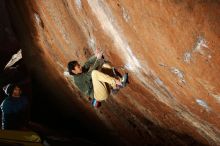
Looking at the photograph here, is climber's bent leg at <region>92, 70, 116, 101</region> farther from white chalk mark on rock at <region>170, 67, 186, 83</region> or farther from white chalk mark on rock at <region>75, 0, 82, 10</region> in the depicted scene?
white chalk mark on rock at <region>170, 67, 186, 83</region>

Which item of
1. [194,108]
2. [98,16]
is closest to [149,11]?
[98,16]

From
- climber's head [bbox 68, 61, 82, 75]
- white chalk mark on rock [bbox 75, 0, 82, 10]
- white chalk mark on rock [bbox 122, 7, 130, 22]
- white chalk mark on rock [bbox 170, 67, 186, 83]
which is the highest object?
white chalk mark on rock [bbox 75, 0, 82, 10]

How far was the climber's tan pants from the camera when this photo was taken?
19.1ft

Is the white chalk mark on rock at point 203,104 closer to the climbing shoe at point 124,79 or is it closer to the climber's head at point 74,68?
the climbing shoe at point 124,79

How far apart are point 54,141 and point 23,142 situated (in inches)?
85.2

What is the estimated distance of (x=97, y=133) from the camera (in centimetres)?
1013

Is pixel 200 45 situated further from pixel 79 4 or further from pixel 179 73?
pixel 79 4

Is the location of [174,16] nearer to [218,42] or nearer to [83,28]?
[218,42]

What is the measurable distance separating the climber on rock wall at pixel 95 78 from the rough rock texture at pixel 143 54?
21 centimetres

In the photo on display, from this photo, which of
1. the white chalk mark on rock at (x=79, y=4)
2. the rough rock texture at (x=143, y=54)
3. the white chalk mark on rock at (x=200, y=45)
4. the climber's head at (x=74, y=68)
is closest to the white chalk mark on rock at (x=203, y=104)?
the rough rock texture at (x=143, y=54)

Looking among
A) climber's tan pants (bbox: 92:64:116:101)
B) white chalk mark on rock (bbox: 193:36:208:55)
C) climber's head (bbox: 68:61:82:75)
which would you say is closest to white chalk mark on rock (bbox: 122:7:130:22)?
white chalk mark on rock (bbox: 193:36:208:55)

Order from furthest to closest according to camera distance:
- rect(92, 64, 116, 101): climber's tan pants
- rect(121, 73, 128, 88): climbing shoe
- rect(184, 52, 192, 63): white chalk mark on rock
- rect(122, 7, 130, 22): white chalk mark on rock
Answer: rect(121, 73, 128, 88): climbing shoe
rect(92, 64, 116, 101): climber's tan pants
rect(122, 7, 130, 22): white chalk mark on rock
rect(184, 52, 192, 63): white chalk mark on rock

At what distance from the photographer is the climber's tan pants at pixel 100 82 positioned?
5.82 metres

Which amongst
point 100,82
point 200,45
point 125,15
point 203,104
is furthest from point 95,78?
point 200,45
